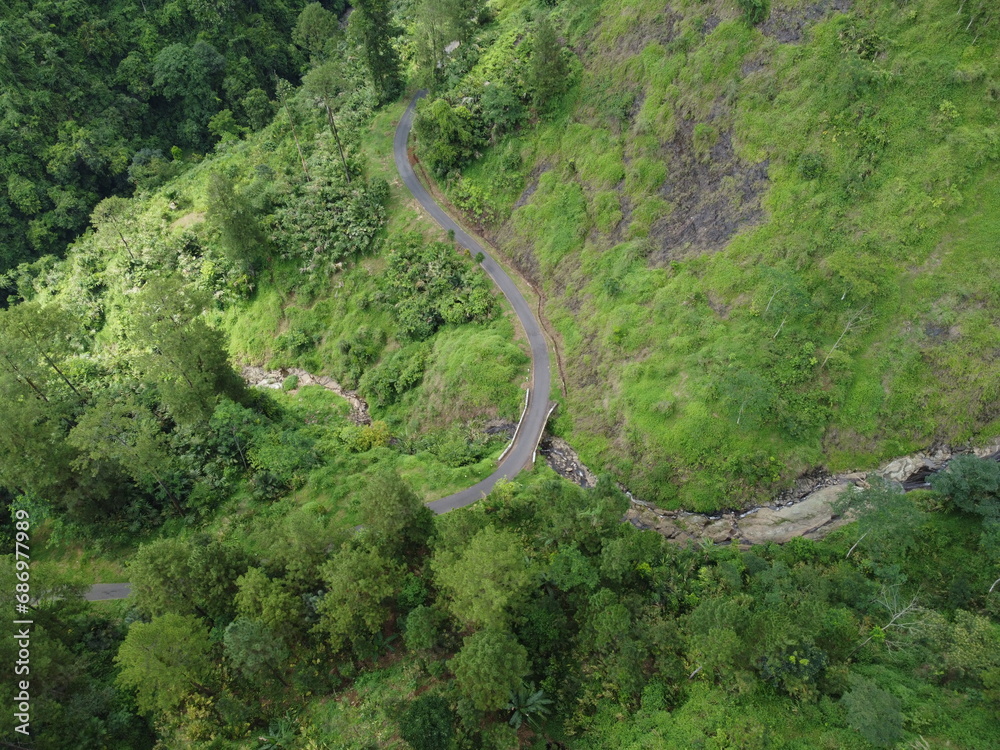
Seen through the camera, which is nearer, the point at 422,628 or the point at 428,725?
the point at 428,725

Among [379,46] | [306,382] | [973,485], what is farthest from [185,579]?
[379,46]

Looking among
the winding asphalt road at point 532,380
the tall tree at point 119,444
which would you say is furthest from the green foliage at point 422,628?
the tall tree at point 119,444

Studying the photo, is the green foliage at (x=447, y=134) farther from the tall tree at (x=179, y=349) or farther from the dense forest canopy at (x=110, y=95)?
the dense forest canopy at (x=110, y=95)

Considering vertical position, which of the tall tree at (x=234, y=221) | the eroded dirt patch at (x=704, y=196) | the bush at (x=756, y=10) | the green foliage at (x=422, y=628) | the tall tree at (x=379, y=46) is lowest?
the green foliage at (x=422, y=628)

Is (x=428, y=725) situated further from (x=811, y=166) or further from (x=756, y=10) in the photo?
(x=756, y=10)

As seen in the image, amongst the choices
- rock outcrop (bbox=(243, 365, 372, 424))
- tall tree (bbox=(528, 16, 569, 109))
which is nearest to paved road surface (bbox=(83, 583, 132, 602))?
rock outcrop (bbox=(243, 365, 372, 424))

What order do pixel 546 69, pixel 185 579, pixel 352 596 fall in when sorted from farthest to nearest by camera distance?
pixel 546 69, pixel 185 579, pixel 352 596
